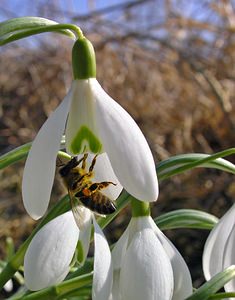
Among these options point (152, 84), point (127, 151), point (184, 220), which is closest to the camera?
point (127, 151)

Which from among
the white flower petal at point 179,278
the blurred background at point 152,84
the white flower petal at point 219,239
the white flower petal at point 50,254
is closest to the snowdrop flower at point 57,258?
the white flower petal at point 50,254

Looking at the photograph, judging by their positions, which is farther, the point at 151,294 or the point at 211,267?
the point at 211,267

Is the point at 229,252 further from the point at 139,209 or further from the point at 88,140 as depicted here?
the point at 88,140

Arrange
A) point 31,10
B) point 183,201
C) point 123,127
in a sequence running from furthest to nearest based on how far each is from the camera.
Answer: point 31,10 < point 183,201 < point 123,127

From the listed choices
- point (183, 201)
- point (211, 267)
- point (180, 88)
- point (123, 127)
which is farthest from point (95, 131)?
point (180, 88)

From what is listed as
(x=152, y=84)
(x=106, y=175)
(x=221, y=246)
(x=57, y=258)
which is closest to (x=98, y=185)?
(x=106, y=175)

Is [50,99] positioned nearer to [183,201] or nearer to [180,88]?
[180,88]

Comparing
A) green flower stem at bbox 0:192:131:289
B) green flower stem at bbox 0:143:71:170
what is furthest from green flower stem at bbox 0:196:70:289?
green flower stem at bbox 0:143:71:170
